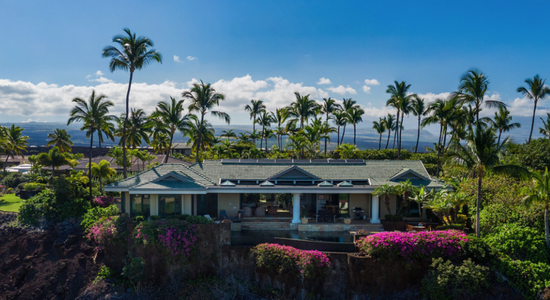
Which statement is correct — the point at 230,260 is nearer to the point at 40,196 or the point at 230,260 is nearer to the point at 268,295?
the point at 268,295

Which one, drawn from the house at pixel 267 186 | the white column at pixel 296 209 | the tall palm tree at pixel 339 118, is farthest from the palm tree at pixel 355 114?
the white column at pixel 296 209

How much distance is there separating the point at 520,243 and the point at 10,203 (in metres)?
35.2

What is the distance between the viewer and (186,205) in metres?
22.5

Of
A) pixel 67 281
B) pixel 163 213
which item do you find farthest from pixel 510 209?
pixel 67 281

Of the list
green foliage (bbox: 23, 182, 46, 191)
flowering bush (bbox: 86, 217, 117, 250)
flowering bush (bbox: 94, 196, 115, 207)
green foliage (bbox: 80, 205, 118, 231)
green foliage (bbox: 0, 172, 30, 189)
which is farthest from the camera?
green foliage (bbox: 0, 172, 30, 189)

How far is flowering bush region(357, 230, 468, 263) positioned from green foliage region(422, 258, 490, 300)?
2.00ft

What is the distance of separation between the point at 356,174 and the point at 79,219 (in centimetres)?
2017

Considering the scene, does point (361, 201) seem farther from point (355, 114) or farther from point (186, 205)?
point (355, 114)

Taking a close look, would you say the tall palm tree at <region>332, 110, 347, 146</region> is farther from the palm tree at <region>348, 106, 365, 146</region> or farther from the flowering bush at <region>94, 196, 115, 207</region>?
the flowering bush at <region>94, 196, 115, 207</region>

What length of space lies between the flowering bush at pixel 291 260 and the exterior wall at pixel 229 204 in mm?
6159

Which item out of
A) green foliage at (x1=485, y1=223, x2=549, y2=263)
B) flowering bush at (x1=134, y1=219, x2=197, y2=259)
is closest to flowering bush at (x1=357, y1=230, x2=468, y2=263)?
green foliage at (x1=485, y1=223, x2=549, y2=263)

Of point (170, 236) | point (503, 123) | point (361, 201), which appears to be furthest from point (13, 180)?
point (503, 123)

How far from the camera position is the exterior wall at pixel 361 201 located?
24625 mm

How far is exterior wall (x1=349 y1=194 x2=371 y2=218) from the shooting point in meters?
24.6
